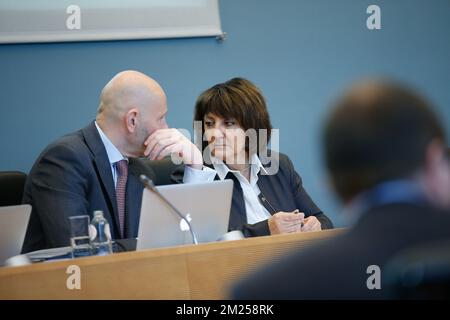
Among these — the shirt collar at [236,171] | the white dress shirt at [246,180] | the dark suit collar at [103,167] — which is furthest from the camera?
the shirt collar at [236,171]

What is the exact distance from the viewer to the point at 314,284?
2.76 feet

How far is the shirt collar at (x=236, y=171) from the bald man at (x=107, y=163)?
145 mm

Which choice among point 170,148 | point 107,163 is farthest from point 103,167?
point 170,148

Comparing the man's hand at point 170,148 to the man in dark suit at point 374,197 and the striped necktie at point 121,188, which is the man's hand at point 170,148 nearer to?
the striped necktie at point 121,188

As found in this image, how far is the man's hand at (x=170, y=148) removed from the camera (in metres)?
2.55

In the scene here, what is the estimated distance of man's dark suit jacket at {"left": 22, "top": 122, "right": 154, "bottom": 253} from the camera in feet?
7.27

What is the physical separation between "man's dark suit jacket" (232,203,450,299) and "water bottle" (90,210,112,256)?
45.7 inches

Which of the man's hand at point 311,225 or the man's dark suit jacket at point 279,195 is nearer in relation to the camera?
the man's hand at point 311,225

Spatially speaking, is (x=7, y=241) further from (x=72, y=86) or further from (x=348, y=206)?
(x=72, y=86)

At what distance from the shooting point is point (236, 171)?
2.73m

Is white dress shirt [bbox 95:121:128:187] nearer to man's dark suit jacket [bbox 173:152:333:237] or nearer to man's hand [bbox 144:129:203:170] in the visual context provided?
man's hand [bbox 144:129:203:170]

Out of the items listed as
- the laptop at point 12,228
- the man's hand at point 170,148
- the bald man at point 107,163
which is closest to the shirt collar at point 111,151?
the bald man at point 107,163
